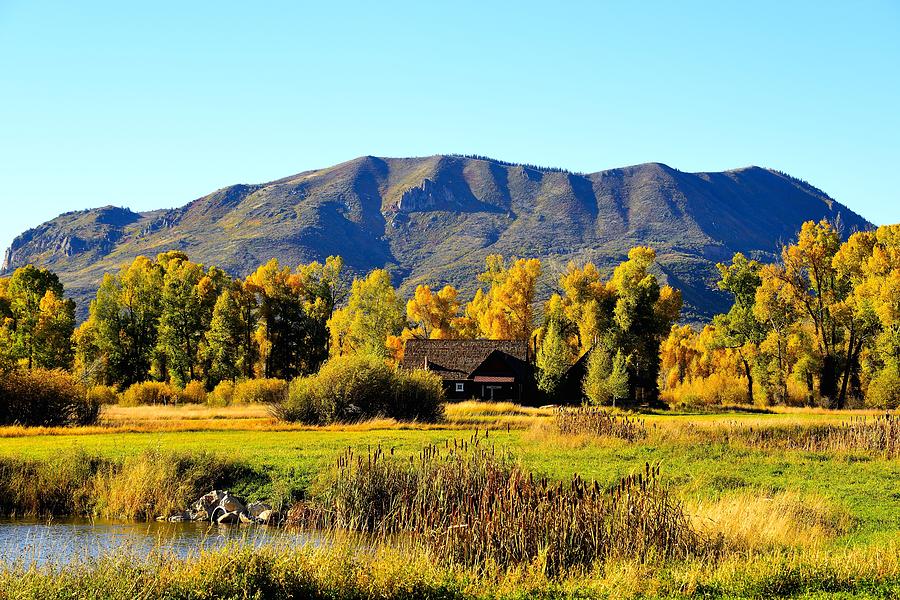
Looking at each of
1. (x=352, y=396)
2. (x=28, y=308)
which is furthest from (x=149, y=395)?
(x=352, y=396)

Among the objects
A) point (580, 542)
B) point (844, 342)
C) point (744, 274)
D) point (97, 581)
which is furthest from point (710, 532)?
point (744, 274)

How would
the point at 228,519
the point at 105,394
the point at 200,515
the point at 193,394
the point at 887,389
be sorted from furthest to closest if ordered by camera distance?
the point at 193,394
the point at 887,389
the point at 105,394
the point at 200,515
the point at 228,519

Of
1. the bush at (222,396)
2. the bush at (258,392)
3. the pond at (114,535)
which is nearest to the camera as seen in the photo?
the pond at (114,535)

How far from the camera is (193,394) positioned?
64188 millimetres

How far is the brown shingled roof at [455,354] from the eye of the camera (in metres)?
73.8

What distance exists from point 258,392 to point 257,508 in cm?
3919

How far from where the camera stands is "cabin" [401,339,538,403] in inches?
2869

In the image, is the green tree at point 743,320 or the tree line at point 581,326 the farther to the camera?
→ the green tree at point 743,320

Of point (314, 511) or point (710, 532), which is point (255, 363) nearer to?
point (314, 511)

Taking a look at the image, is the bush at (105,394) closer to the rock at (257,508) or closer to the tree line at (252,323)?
the tree line at (252,323)

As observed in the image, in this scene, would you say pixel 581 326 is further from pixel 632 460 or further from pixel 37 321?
pixel 632 460

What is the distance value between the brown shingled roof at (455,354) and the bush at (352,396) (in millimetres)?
25751

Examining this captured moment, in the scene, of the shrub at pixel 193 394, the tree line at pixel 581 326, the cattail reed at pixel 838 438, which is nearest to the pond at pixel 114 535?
the cattail reed at pixel 838 438

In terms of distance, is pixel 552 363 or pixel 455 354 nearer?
pixel 552 363
